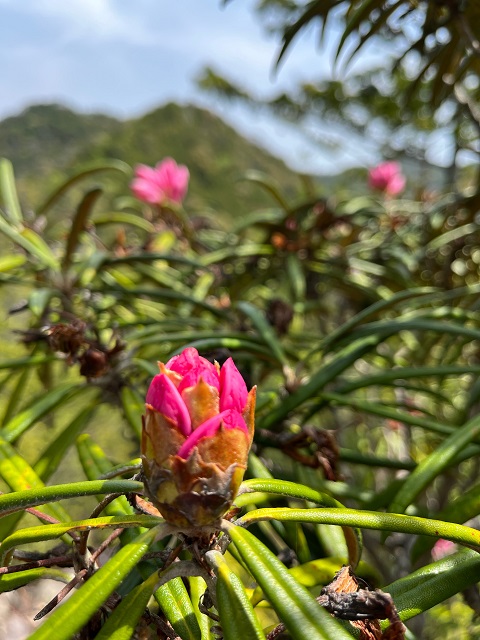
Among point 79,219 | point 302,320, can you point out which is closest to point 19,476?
point 79,219

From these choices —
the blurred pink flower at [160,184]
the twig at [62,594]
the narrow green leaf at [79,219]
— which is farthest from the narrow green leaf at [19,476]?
the blurred pink flower at [160,184]

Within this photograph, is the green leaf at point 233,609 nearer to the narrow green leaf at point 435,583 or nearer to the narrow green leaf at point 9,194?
the narrow green leaf at point 435,583

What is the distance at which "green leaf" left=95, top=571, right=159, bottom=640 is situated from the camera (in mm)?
329

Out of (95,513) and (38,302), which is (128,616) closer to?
(95,513)

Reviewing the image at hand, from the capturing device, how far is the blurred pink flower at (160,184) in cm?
200

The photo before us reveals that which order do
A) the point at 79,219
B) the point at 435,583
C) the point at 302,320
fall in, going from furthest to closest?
1. the point at 302,320
2. the point at 79,219
3. the point at 435,583

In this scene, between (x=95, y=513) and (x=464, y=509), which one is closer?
(x=95, y=513)

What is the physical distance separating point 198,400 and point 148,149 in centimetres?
584

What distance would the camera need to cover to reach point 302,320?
5.52 ft

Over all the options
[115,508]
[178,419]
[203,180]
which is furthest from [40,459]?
[203,180]

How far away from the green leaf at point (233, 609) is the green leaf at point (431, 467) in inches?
8.4

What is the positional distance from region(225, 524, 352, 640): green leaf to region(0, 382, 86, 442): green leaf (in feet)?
1.28

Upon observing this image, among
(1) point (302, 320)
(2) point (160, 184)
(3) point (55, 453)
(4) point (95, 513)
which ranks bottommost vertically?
(1) point (302, 320)

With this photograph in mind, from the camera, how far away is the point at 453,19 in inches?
33.8
